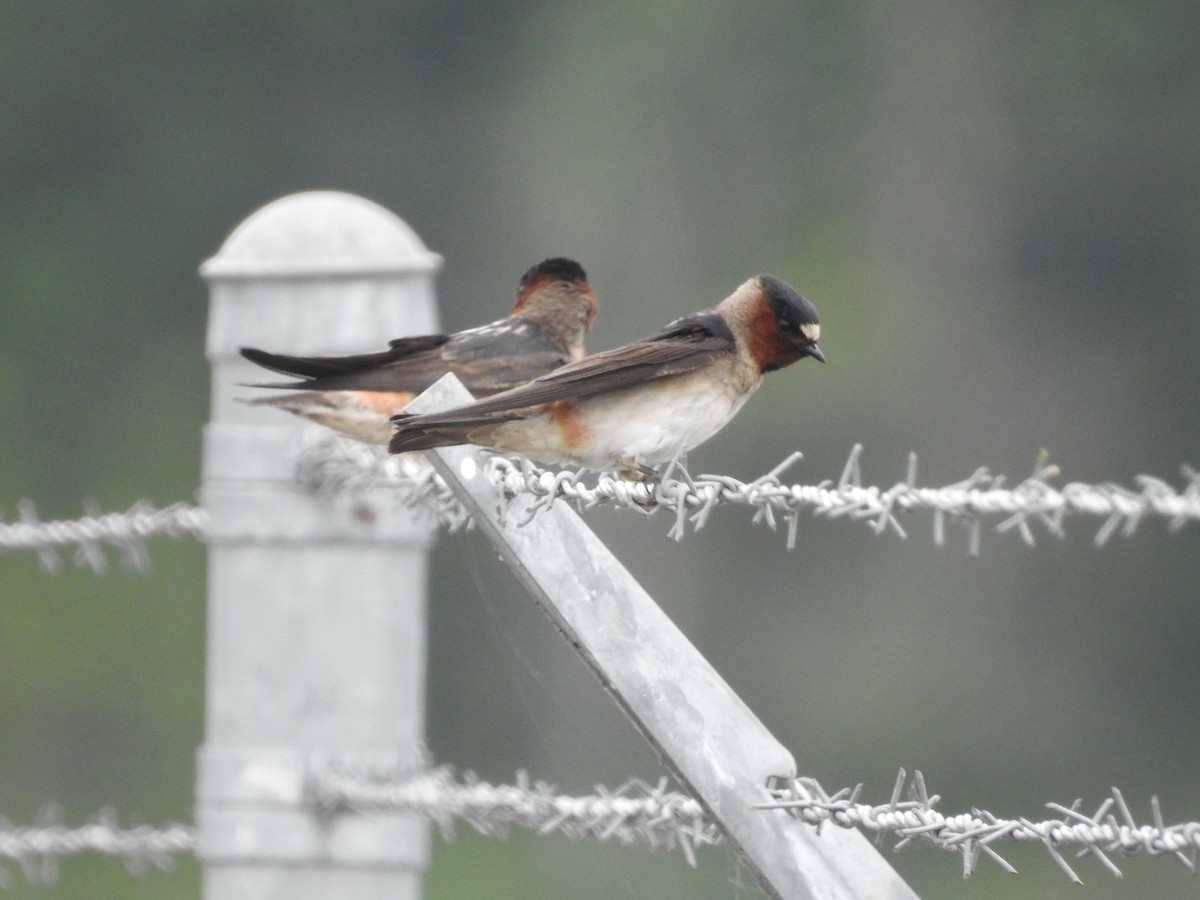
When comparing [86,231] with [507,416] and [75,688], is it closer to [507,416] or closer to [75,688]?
[75,688]

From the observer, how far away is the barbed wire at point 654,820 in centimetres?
191

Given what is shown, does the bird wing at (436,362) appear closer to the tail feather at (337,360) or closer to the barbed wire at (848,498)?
the tail feather at (337,360)

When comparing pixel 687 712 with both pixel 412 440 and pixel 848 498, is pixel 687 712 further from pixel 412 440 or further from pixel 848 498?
pixel 412 440

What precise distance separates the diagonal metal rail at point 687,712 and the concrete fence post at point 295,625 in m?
0.96

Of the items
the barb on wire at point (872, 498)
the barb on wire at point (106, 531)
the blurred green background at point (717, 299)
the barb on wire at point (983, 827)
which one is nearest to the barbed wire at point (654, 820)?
the barb on wire at point (983, 827)

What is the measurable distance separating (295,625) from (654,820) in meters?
0.76

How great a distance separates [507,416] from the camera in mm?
2855

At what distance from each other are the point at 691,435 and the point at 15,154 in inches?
834

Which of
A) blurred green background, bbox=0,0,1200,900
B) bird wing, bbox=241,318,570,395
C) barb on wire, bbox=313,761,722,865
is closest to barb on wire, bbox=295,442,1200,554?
barb on wire, bbox=313,761,722,865

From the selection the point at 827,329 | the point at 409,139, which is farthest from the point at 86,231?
the point at 827,329

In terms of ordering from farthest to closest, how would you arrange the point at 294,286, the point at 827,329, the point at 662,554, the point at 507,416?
the point at 827,329 → the point at 662,554 → the point at 294,286 → the point at 507,416

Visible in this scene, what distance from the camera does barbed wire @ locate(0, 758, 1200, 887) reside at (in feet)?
6.25

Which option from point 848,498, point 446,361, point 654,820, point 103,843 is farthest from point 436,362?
point 848,498

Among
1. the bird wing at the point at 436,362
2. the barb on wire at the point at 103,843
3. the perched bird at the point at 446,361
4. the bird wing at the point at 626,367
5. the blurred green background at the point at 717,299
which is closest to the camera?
the bird wing at the point at 626,367
